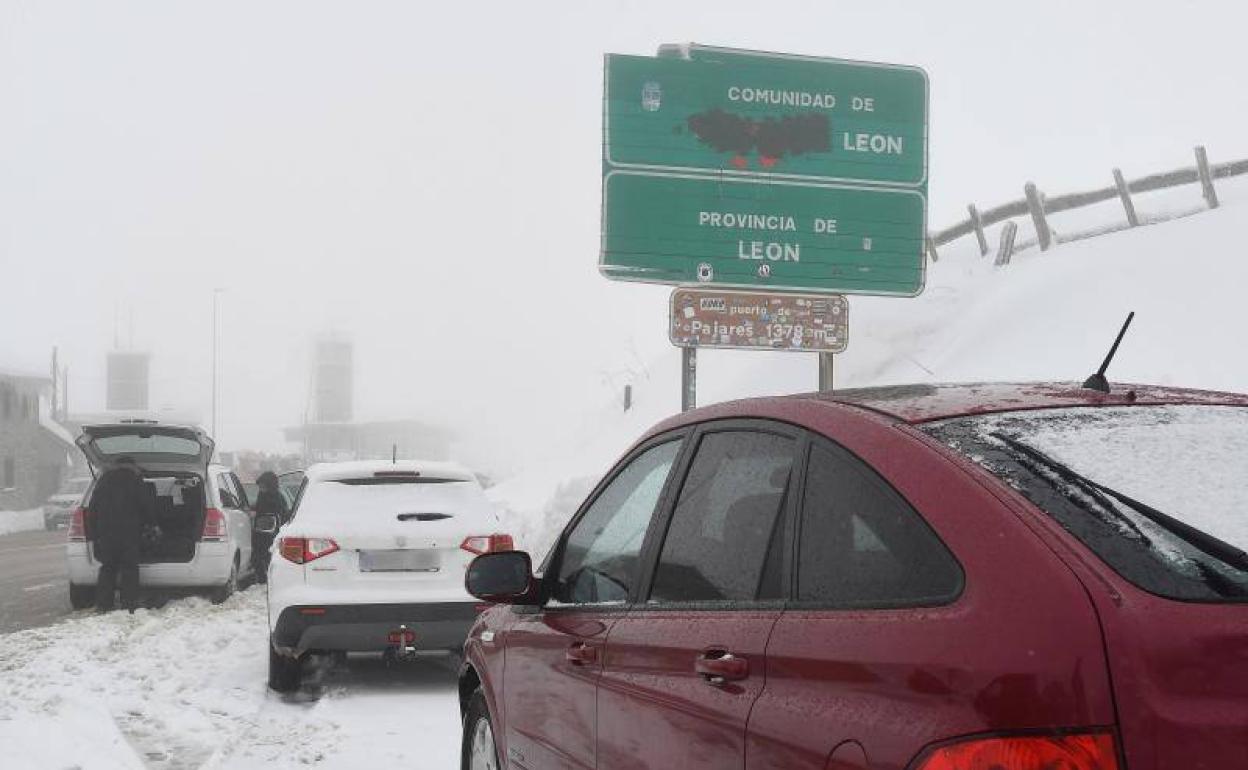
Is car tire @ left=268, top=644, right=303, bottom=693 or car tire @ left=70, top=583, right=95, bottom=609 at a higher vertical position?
car tire @ left=268, top=644, right=303, bottom=693

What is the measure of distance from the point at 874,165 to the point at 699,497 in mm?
12722

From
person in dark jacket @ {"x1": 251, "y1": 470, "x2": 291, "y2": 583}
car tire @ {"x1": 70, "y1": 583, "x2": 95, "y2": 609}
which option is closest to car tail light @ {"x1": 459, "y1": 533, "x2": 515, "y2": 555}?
car tire @ {"x1": 70, "y1": 583, "x2": 95, "y2": 609}

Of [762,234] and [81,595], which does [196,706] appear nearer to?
[81,595]

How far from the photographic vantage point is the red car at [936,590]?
182cm

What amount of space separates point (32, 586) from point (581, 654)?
16.1 meters

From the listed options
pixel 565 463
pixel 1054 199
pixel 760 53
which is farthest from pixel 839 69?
pixel 565 463

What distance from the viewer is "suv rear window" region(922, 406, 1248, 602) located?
6.57 ft

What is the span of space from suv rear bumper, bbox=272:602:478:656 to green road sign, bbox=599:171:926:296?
672 centimetres

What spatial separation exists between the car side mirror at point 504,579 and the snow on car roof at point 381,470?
199 inches

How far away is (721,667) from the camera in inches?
101

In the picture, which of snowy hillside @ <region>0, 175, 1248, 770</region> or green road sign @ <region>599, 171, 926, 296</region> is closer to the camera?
snowy hillside @ <region>0, 175, 1248, 770</region>

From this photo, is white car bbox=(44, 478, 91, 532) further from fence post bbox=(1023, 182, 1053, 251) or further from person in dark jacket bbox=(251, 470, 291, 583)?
fence post bbox=(1023, 182, 1053, 251)

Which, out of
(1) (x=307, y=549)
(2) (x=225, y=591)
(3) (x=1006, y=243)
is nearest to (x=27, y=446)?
(3) (x=1006, y=243)

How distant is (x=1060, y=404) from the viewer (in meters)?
2.58
